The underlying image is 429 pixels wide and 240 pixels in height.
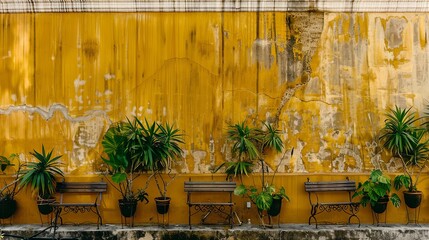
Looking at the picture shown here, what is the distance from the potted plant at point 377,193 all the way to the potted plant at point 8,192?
20.8 feet

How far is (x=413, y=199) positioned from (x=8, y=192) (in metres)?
7.58

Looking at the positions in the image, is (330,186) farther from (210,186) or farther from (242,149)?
(210,186)

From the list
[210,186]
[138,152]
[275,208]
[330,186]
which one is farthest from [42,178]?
[330,186]

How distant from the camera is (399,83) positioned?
337 inches

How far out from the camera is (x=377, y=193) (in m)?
7.69

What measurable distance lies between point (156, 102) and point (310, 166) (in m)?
3.24

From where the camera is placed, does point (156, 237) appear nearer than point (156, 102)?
Yes

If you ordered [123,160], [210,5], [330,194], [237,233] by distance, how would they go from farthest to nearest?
[210,5] → [330,194] → [123,160] → [237,233]

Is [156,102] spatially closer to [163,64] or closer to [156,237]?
[163,64]

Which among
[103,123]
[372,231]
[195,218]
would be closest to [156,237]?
[195,218]

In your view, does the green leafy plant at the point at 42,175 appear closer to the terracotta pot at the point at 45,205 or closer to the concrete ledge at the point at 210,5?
the terracotta pot at the point at 45,205

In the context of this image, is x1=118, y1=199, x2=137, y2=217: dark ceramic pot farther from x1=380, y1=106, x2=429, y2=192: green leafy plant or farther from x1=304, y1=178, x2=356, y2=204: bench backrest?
x1=380, y1=106, x2=429, y2=192: green leafy plant

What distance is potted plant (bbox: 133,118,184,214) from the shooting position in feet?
25.8

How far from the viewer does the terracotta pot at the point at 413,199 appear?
8.02 meters
